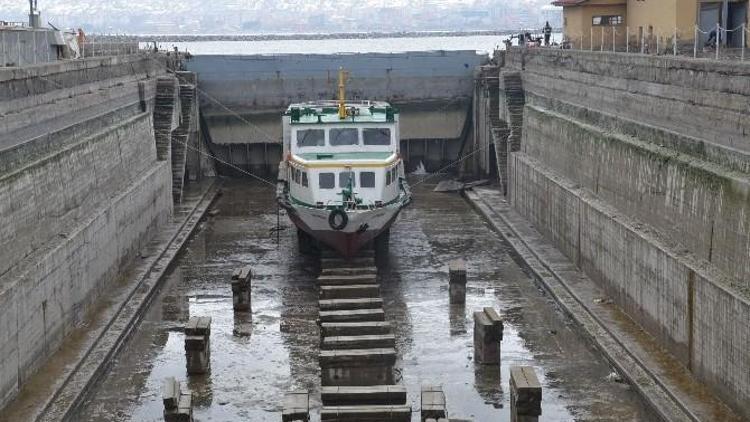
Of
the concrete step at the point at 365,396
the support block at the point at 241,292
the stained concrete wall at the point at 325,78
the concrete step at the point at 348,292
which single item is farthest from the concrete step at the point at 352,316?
the stained concrete wall at the point at 325,78

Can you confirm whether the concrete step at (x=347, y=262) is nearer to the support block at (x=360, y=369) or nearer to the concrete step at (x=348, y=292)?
the concrete step at (x=348, y=292)

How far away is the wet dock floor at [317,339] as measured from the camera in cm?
2019

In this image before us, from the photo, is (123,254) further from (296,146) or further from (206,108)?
(206,108)

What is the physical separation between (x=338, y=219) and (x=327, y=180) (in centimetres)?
131

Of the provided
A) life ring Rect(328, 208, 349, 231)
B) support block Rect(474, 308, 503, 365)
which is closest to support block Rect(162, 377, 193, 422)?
support block Rect(474, 308, 503, 365)

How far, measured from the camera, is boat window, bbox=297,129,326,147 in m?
32.6

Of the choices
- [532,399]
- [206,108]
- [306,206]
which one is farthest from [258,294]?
[206,108]

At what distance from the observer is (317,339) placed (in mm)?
24312

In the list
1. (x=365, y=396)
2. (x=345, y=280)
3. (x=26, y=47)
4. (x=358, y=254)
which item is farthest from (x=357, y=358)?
(x=26, y=47)

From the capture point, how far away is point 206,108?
49.4m

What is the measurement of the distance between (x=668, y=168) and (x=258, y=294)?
1032cm

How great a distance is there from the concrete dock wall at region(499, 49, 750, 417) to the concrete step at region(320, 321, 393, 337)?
4898 millimetres

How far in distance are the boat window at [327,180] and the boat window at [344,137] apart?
91.6 inches

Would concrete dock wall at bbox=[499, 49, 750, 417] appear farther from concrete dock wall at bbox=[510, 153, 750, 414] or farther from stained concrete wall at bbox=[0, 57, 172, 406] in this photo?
stained concrete wall at bbox=[0, 57, 172, 406]
